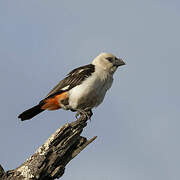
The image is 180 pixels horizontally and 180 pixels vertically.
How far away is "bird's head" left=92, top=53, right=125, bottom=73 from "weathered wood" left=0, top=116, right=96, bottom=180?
3.16 meters

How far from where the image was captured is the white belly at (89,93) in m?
8.51

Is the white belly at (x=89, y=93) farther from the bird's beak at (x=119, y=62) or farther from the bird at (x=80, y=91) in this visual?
the bird's beak at (x=119, y=62)

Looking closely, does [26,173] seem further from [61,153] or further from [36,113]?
[36,113]

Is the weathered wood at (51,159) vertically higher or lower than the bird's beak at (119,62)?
lower

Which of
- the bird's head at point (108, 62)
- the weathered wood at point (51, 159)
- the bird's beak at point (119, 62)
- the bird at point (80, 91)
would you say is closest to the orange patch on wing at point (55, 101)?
the bird at point (80, 91)

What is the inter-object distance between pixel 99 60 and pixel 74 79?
869 mm

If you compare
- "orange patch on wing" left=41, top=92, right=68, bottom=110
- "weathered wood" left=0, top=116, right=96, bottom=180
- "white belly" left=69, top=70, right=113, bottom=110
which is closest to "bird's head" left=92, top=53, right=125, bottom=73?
"white belly" left=69, top=70, right=113, bottom=110

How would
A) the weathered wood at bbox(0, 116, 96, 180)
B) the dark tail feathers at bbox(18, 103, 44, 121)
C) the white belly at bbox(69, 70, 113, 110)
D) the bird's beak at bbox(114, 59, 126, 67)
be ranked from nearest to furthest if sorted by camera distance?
the weathered wood at bbox(0, 116, 96, 180) → the white belly at bbox(69, 70, 113, 110) → the dark tail feathers at bbox(18, 103, 44, 121) → the bird's beak at bbox(114, 59, 126, 67)

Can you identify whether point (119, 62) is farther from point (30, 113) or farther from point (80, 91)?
point (30, 113)

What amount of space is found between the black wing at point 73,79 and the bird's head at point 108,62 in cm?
26

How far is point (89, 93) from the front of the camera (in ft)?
27.9

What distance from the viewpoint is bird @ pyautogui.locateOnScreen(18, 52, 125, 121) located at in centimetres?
854

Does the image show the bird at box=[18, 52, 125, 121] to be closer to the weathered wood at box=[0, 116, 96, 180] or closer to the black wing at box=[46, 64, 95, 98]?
the black wing at box=[46, 64, 95, 98]

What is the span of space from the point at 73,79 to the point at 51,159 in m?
3.14
